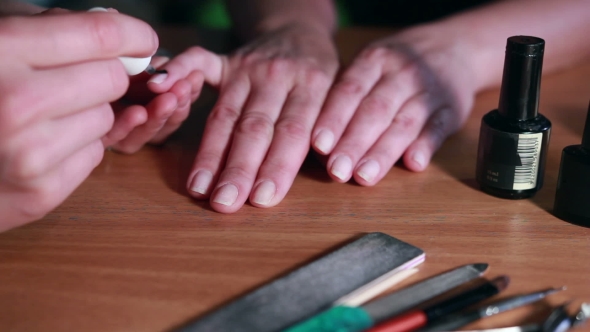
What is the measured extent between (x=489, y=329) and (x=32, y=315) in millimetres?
365

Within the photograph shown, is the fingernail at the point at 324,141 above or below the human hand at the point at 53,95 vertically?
below

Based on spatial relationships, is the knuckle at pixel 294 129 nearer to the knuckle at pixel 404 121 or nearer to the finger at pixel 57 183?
the knuckle at pixel 404 121

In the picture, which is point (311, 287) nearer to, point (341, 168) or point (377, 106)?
point (341, 168)

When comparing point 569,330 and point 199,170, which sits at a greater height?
point 569,330

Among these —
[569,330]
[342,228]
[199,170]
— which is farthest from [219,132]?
[569,330]

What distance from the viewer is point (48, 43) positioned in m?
0.46

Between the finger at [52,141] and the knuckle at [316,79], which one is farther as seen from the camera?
A: the knuckle at [316,79]

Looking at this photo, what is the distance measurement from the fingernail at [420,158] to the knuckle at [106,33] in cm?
39

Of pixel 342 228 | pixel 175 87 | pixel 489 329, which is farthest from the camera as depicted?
pixel 175 87

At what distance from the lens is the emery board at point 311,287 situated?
440mm

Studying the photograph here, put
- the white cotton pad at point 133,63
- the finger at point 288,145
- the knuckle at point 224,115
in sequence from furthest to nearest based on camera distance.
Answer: the knuckle at point 224,115 → the finger at point 288,145 → the white cotton pad at point 133,63

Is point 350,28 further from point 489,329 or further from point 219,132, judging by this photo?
point 489,329

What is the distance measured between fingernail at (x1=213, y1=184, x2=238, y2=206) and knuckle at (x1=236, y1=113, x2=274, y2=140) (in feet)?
0.31

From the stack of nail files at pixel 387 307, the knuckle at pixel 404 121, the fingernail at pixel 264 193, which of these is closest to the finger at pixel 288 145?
the fingernail at pixel 264 193
